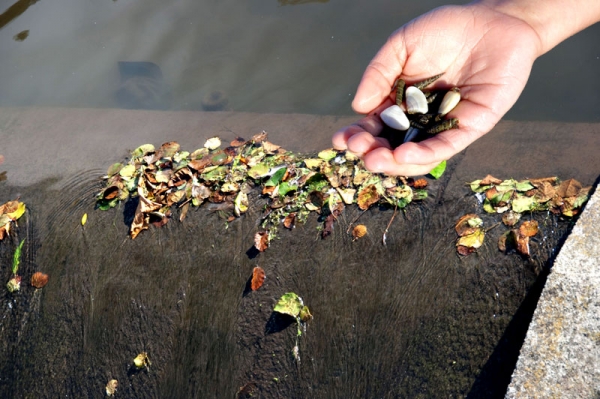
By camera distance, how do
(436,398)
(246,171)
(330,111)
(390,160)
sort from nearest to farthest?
(436,398) → (390,160) → (246,171) → (330,111)

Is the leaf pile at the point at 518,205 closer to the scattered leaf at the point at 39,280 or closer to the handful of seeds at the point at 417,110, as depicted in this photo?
the handful of seeds at the point at 417,110

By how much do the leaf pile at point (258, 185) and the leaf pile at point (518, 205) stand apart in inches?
12.6

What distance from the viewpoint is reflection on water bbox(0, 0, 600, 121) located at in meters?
4.61

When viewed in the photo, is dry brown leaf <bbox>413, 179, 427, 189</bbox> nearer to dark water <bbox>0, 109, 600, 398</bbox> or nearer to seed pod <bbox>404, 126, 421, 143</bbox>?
dark water <bbox>0, 109, 600, 398</bbox>

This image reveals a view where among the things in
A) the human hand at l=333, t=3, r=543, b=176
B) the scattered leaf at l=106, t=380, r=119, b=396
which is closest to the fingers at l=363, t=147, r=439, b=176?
the human hand at l=333, t=3, r=543, b=176

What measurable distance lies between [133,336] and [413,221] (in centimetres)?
167

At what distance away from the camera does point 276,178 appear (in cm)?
288

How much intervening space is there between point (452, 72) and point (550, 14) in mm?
681

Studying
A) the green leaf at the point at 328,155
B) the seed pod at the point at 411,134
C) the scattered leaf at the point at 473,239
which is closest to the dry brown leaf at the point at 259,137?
the green leaf at the point at 328,155

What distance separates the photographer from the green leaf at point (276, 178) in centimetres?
286

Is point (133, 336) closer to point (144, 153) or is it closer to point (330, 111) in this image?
point (144, 153)

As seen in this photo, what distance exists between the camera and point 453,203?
98.0 inches

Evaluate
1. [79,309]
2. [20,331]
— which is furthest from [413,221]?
[20,331]

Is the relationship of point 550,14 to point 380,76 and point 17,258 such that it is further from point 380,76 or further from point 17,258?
point 17,258
